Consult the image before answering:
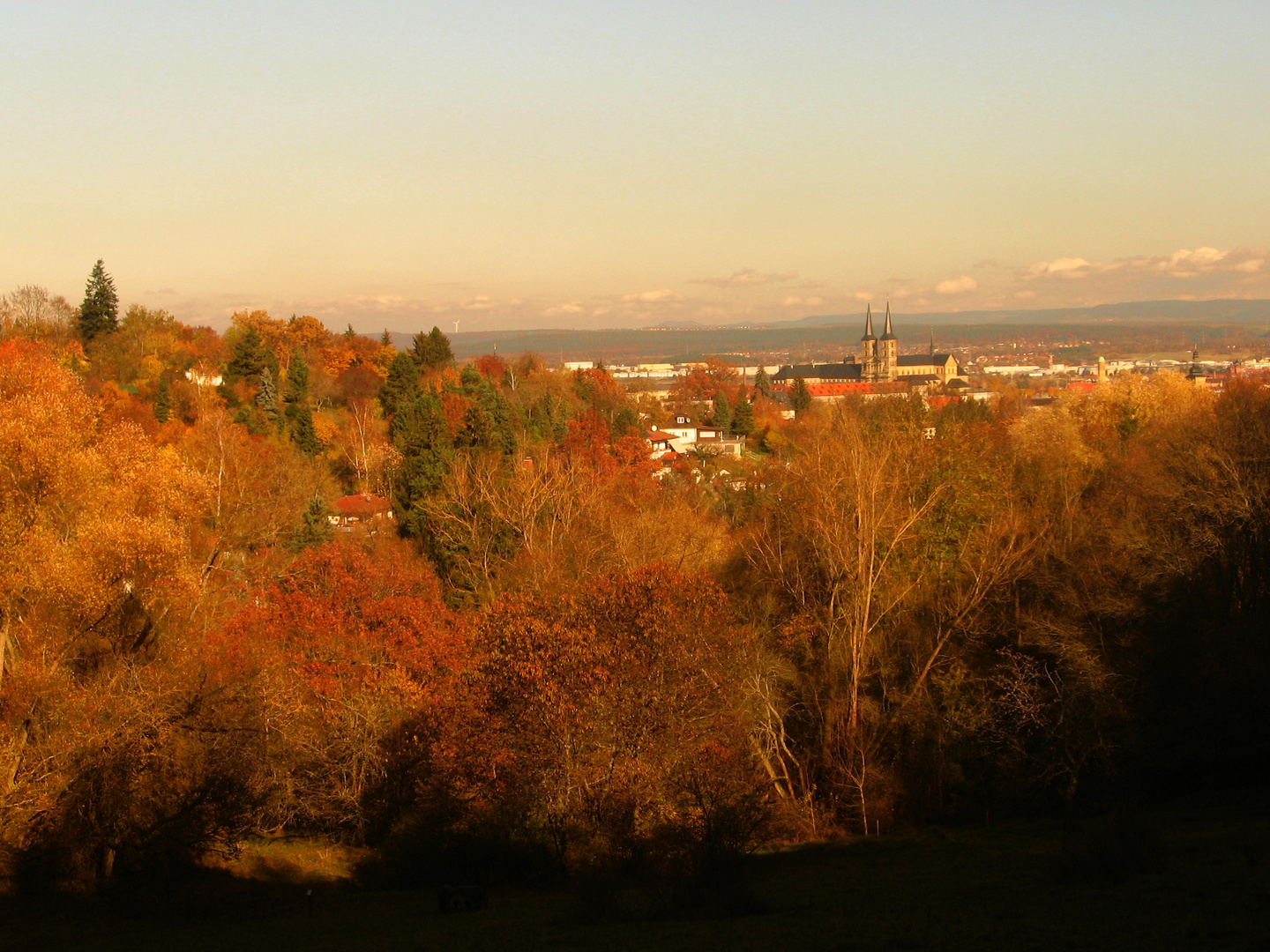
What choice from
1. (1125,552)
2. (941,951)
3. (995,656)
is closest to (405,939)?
(941,951)

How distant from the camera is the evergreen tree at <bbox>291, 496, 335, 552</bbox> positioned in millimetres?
32094

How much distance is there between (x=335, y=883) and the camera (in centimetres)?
1639

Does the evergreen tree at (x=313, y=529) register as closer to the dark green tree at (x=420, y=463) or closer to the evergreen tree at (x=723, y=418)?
the dark green tree at (x=420, y=463)

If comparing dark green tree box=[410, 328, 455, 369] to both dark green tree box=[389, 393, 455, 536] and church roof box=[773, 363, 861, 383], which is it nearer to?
dark green tree box=[389, 393, 455, 536]

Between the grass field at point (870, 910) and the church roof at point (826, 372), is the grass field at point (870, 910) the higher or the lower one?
the lower one

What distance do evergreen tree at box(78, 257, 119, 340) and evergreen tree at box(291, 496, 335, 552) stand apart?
38.0 m

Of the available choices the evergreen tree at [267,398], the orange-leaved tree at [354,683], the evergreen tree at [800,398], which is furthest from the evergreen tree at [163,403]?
the evergreen tree at [800,398]

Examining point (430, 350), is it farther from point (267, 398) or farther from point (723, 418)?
point (723, 418)

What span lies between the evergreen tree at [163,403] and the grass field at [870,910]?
3825 centimetres

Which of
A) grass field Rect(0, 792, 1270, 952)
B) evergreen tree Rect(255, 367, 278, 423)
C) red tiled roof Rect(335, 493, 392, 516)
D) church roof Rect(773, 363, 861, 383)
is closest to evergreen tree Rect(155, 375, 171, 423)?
evergreen tree Rect(255, 367, 278, 423)

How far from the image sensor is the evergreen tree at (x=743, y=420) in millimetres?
76938

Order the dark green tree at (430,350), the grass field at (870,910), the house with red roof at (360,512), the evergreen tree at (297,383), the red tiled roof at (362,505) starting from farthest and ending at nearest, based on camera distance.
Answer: the dark green tree at (430,350) → the evergreen tree at (297,383) → the red tiled roof at (362,505) → the house with red roof at (360,512) → the grass field at (870,910)

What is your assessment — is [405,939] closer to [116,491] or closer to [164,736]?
[164,736]

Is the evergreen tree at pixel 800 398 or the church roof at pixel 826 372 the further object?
the church roof at pixel 826 372
